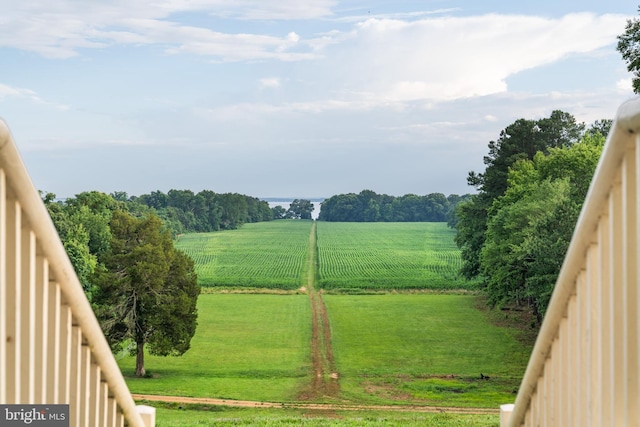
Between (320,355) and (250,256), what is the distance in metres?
56.7

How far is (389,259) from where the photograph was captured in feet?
298

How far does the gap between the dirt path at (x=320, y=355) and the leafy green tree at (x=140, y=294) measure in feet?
21.1

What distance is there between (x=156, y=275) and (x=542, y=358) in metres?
29.8

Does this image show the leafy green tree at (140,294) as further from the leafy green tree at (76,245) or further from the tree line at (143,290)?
the leafy green tree at (76,245)

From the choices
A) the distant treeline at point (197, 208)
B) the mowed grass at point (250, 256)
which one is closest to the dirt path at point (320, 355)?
the mowed grass at point (250, 256)

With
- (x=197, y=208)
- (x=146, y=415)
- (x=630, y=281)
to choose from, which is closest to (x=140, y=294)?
(x=146, y=415)

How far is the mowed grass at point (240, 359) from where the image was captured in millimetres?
31516

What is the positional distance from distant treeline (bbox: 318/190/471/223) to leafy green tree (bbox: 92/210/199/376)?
488 ft

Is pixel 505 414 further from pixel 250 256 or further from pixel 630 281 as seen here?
pixel 250 256

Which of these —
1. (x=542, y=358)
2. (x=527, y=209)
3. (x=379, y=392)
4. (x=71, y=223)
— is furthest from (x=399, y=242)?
(x=542, y=358)

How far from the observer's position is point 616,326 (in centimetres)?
263

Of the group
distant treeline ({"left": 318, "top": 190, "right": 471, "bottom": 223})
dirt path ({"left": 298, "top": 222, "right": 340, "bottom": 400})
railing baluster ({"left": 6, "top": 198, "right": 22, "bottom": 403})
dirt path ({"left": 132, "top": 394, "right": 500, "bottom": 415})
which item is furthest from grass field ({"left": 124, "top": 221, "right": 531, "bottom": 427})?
distant treeline ({"left": 318, "top": 190, "right": 471, "bottom": 223})

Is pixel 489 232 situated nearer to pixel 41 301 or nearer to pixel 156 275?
pixel 156 275

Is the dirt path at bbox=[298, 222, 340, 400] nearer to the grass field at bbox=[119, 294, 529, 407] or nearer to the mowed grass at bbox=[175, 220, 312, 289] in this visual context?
the grass field at bbox=[119, 294, 529, 407]
